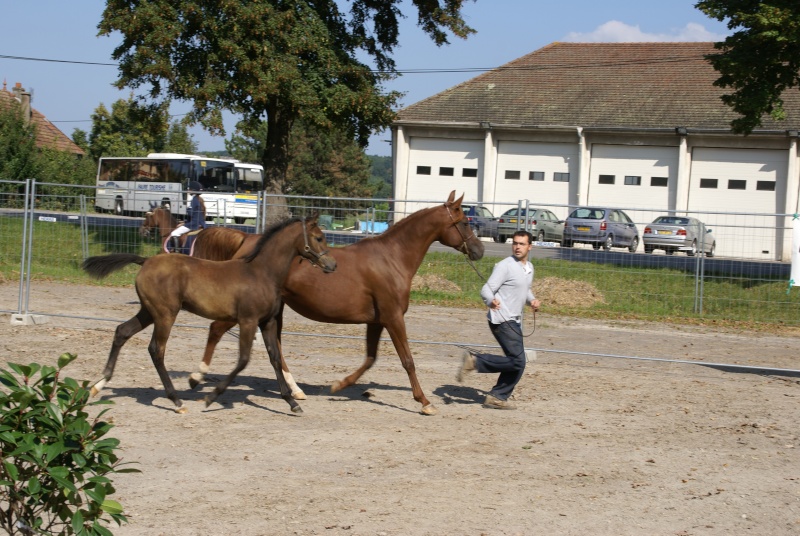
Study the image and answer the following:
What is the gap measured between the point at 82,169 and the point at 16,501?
1831 inches

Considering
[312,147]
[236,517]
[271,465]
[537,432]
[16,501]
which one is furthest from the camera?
[312,147]

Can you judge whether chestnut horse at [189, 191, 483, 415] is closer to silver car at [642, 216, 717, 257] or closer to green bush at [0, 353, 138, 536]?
green bush at [0, 353, 138, 536]

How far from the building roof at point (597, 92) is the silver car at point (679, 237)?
22.0 m

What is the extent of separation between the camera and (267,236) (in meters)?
8.76

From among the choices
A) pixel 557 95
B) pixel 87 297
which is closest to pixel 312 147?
pixel 557 95

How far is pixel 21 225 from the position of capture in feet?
47.7

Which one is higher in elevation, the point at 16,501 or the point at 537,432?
the point at 16,501

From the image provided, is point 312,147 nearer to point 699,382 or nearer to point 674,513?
point 699,382

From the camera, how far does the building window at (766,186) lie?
117ft

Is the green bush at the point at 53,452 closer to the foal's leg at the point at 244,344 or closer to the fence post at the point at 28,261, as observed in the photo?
the foal's leg at the point at 244,344

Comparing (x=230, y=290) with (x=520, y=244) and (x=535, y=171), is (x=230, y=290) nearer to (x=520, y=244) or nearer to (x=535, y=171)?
(x=520, y=244)

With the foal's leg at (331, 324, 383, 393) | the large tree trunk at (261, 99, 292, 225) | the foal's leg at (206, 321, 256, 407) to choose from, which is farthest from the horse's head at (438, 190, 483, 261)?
the large tree trunk at (261, 99, 292, 225)

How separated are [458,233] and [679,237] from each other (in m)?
6.92

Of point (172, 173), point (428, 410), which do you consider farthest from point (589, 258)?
point (172, 173)
